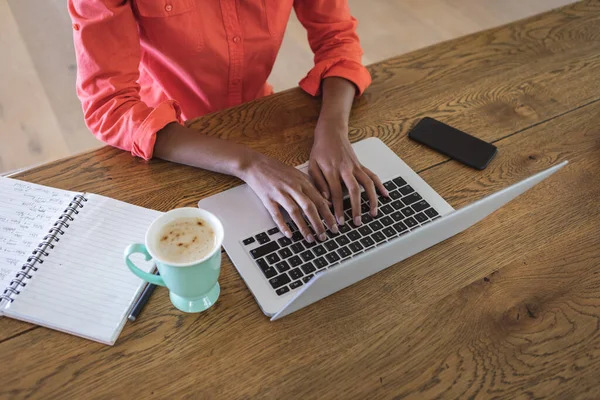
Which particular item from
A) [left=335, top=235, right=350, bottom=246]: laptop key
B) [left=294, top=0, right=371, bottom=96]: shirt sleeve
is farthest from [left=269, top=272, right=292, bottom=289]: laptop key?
[left=294, top=0, right=371, bottom=96]: shirt sleeve

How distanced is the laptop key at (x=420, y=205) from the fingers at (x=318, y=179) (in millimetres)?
144

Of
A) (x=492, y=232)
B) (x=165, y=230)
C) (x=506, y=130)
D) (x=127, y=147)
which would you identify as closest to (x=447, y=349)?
(x=492, y=232)

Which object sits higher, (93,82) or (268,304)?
(93,82)

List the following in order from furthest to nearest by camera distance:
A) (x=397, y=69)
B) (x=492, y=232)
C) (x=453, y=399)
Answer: (x=397, y=69) → (x=492, y=232) → (x=453, y=399)

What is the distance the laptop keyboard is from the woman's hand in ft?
0.06

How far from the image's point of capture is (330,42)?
1.12m

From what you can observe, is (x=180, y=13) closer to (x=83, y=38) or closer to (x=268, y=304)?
(x=83, y=38)

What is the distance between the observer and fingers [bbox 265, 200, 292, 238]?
2.52ft

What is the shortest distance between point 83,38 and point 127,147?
0.64ft

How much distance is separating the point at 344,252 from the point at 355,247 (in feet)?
0.07

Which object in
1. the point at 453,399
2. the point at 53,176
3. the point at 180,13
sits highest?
the point at 180,13

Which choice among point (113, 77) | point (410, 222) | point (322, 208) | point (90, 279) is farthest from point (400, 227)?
point (113, 77)

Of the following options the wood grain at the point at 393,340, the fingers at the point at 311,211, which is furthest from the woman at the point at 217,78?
the wood grain at the point at 393,340

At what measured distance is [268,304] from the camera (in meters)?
0.69
